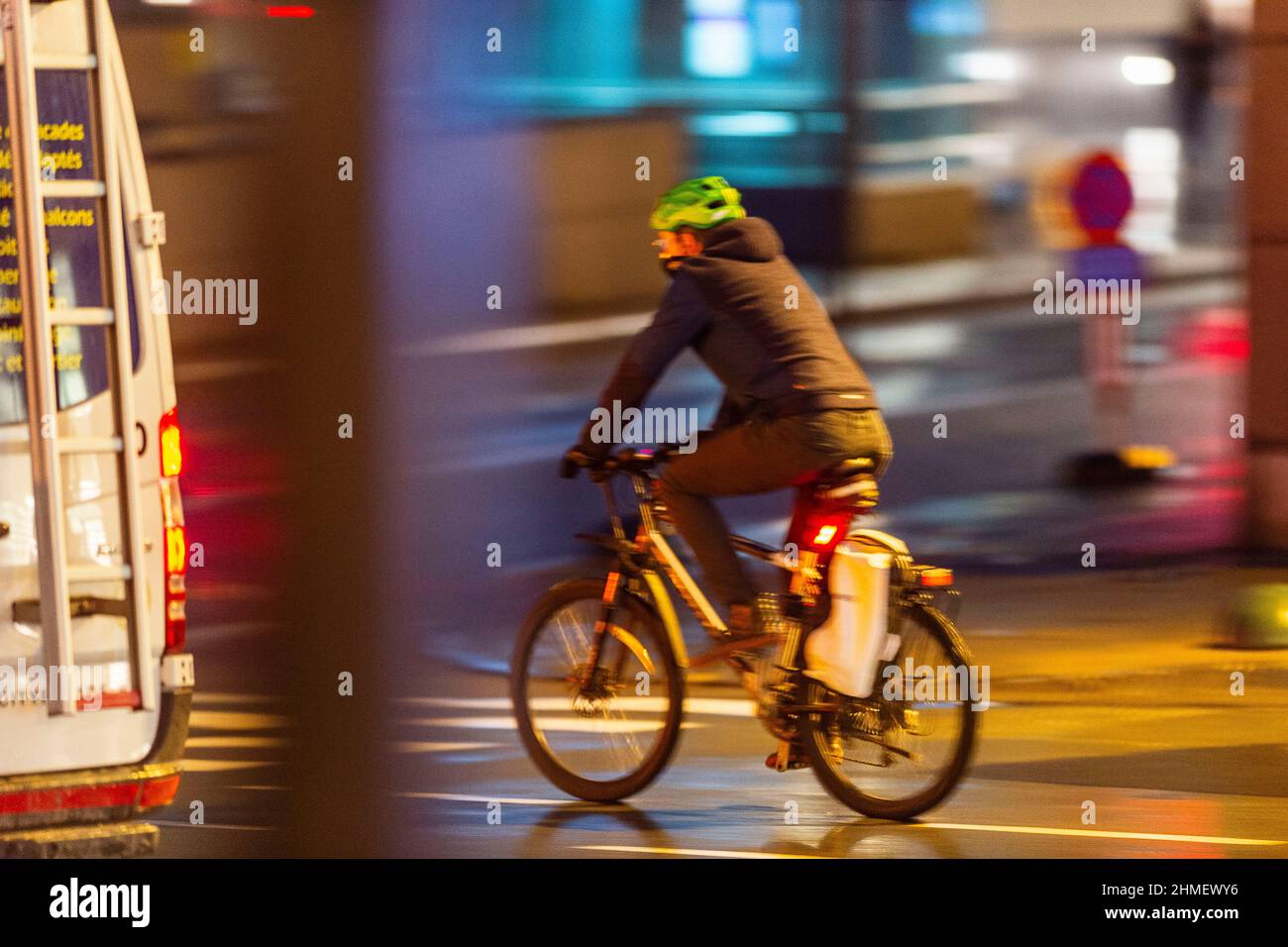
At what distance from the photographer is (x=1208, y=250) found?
2923cm

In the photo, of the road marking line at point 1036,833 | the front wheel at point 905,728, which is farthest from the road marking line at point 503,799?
the front wheel at point 905,728

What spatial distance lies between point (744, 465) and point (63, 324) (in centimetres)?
226

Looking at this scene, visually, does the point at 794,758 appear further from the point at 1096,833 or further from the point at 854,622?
the point at 1096,833

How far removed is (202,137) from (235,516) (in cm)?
799

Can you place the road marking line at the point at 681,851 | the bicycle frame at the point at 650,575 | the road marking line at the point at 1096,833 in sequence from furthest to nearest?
the bicycle frame at the point at 650,575
the road marking line at the point at 1096,833
the road marking line at the point at 681,851

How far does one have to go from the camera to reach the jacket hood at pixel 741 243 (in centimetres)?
707

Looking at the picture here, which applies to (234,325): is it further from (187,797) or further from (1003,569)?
(187,797)

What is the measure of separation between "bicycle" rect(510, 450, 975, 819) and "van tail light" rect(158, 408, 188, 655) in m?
1.60

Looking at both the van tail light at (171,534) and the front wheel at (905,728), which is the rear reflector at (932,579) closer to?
the front wheel at (905,728)

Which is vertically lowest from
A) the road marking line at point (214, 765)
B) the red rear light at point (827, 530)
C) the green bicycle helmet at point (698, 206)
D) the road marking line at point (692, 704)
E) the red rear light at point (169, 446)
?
the road marking line at point (692, 704)

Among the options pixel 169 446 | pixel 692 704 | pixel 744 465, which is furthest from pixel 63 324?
pixel 692 704

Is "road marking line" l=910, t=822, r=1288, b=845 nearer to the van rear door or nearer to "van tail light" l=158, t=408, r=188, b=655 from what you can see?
"van tail light" l=158, t=408, r=188, b=655

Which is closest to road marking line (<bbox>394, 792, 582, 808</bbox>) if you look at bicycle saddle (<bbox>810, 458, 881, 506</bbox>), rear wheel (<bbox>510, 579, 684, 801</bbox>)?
rear wheel (<bbox>510, 579, 684, 801</bbox>)

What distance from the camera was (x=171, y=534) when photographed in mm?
5969
